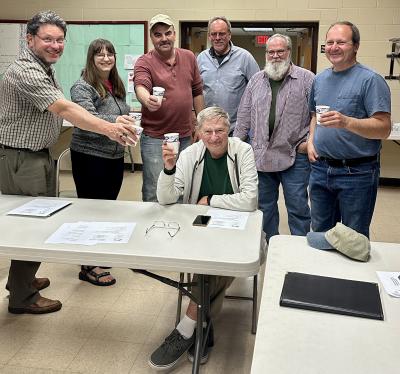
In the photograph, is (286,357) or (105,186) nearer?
(286,357)

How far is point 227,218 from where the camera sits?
79.6 inches

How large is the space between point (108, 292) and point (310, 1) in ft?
14.4

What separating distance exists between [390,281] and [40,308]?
191 centimetres

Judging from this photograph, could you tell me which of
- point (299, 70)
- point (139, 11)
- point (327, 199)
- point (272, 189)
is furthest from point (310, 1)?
point (327, 199)

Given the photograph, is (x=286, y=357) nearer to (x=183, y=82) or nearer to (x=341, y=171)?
(x=341, y=171)

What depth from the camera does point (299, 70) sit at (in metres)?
2.91

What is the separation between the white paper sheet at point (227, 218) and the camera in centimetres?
191

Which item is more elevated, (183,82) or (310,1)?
(310,1)

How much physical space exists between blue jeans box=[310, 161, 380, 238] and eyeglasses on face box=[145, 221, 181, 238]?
3.29 feet

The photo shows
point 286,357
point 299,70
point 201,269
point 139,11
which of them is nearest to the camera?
point 286,357

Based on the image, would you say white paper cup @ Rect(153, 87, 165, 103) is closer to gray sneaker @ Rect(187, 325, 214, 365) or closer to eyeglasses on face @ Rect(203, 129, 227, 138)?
eyeglasses on face @ Rect(203, 129, 227, 138)

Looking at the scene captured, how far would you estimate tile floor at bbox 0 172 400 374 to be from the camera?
212 centimetres

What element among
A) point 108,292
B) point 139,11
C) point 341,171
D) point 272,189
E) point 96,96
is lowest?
point 108,292

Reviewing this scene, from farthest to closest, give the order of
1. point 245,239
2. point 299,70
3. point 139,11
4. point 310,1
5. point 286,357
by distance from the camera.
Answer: point 139,11, point 310,1, point 299,70, point 245,239, point 286,357
